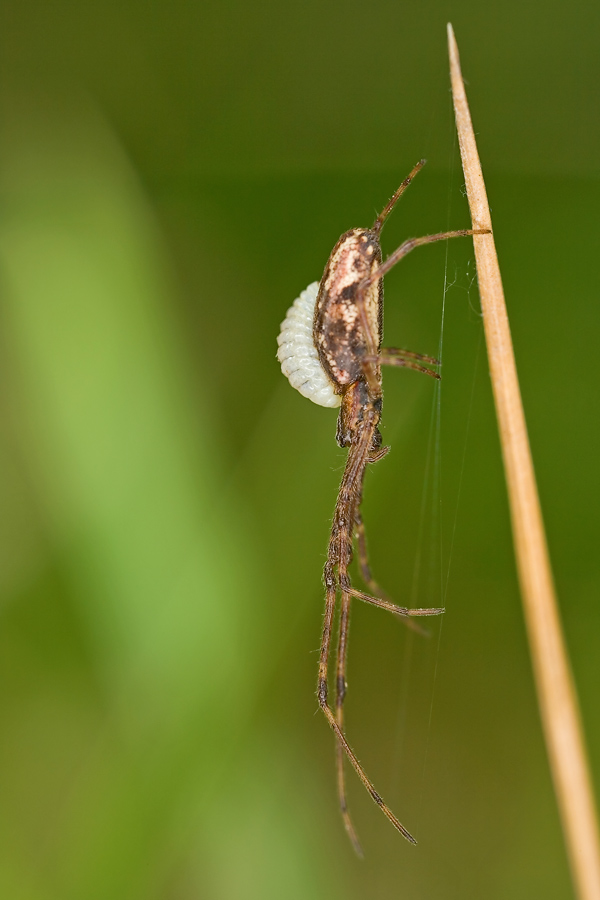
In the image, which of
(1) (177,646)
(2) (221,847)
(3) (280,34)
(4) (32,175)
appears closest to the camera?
(1) (177,646)

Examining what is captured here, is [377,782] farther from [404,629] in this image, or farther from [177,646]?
[177,646]

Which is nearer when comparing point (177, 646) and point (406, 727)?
point (177, 646)

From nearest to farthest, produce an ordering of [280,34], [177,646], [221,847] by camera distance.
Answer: [177,646] → [221,847] → [280,34]

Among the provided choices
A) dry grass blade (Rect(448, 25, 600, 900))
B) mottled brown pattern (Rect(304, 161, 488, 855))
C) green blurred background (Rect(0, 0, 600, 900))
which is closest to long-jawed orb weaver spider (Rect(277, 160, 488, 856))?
mottled brown pattern (Rect(304, 161, 488, 855))

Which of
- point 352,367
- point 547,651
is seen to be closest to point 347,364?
point 352,367

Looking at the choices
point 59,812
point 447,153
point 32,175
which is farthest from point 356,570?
point 32,175

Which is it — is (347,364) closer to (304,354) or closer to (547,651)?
(304,354)
